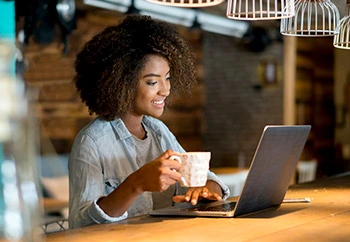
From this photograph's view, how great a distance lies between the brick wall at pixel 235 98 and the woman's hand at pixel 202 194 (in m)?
5.66

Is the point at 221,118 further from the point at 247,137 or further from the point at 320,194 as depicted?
the point at 320,194

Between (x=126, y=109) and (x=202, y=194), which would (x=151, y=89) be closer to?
(x=126, y=109)

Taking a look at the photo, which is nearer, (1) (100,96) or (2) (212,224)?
(2) (212,224)

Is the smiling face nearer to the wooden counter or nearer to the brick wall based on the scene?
the wooden counter

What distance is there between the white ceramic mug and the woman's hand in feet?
0.99

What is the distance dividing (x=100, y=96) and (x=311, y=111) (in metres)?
6.10

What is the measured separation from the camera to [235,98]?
27.0 feet

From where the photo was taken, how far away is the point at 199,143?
8641 millimetres

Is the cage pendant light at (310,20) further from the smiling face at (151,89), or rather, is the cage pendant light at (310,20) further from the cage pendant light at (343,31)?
the smiling face at (151,89)

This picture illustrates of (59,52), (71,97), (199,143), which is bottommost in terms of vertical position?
(199,143)

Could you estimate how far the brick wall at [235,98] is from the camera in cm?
793

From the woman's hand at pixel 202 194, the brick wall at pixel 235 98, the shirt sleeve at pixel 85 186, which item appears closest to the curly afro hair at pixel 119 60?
the shirt sleeve at pixel 85 186

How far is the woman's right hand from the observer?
1744 millimetres

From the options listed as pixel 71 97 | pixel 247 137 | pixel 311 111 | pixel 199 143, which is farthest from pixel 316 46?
pixel 71 97
